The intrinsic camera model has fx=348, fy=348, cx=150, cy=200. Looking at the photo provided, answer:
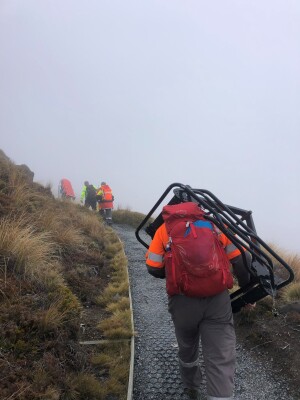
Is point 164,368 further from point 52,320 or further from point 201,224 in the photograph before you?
point 201,224

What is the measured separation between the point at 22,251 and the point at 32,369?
2086mm

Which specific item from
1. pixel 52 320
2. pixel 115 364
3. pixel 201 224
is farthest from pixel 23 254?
pixel 201 224

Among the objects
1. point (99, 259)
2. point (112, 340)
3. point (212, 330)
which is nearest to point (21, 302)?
point (112, 340)

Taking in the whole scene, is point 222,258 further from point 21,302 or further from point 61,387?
point 21,302

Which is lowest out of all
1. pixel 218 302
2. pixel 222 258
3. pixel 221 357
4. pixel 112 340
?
pixel 112 340

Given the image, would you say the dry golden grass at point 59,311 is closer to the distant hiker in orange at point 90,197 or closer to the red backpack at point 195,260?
the red backpack at point 195,260

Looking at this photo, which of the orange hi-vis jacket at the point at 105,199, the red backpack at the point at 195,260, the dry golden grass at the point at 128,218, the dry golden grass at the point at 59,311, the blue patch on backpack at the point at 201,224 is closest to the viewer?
the red backpack at the point at 195,260

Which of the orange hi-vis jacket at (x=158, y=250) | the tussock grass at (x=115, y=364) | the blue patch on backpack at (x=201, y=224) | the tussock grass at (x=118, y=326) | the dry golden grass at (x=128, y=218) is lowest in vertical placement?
the dry golden grass at (x=128, y=218)

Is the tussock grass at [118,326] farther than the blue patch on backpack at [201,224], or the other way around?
the tussock grass at [118,326]

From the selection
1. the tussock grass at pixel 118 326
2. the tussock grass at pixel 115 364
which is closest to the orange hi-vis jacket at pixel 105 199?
the tussock grass at pixel 118 326

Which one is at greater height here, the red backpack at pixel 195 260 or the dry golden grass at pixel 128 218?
the red backpack at pixel 195 260

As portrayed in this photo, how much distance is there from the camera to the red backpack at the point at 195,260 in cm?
310

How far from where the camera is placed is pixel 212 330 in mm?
3318

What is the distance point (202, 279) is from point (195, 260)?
0.19 m
